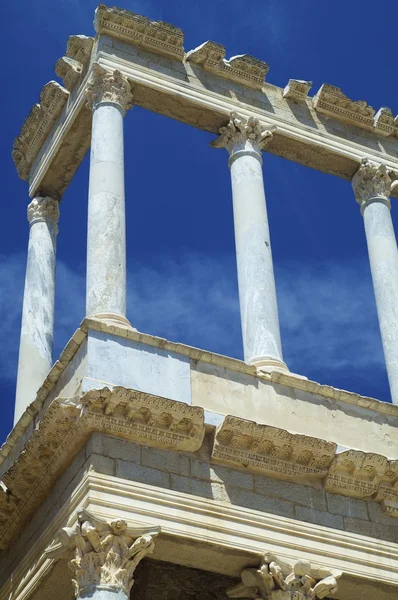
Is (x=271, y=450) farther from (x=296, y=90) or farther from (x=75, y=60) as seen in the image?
(x=75, y=60)

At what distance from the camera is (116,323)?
17594mm

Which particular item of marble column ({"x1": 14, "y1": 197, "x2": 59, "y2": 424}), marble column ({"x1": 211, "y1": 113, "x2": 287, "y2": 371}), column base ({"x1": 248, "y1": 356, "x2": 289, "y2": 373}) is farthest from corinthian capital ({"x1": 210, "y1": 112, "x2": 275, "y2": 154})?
column base ({"x1": 248, "y1": 356, "x2": 289, "y2": 373})

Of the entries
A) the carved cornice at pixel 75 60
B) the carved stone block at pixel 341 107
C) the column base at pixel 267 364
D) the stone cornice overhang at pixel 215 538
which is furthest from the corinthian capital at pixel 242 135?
the stone cornice overhang at pixel 215 538

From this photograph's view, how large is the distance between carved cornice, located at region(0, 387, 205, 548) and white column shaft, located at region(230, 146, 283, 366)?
102 inches

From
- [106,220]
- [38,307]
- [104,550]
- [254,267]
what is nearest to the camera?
[104,550]

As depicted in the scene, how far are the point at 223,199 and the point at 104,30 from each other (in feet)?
58.0

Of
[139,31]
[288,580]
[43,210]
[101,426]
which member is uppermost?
[139,31]

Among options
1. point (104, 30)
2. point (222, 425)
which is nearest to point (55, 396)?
point (222, 425)

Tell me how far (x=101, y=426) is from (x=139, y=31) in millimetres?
8925

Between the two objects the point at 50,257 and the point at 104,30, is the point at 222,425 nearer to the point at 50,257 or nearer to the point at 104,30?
the point at 50,257

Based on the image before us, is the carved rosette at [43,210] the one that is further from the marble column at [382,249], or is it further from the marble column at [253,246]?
the marble column at [382,249]

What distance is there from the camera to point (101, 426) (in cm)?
1606

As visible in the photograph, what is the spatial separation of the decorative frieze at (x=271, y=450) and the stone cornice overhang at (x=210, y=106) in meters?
7.36

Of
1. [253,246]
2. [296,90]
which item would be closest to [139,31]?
[296,90]
